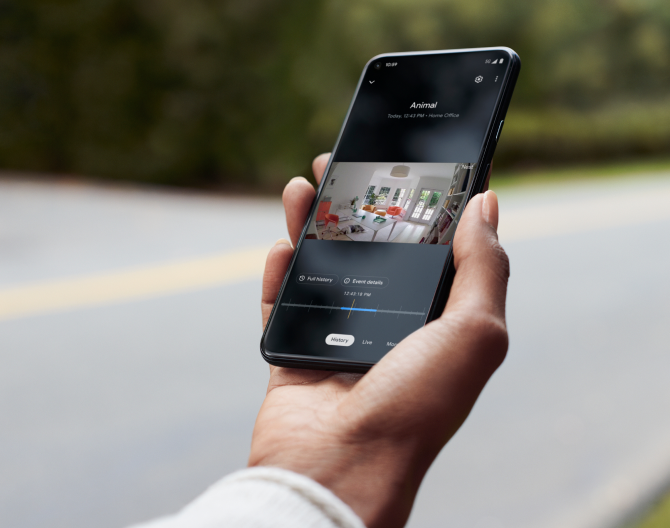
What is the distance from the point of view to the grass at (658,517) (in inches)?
76.7

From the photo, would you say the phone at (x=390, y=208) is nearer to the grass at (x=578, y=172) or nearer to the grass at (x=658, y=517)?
the grass at (x=658, y=517)

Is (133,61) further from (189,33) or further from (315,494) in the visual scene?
(315,494)

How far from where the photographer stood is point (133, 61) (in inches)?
294

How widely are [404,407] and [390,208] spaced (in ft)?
1.52

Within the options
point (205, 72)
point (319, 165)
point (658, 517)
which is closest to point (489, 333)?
point (319, 165)

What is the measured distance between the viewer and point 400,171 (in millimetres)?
1314

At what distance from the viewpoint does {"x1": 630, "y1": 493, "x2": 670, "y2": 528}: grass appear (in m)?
1.95

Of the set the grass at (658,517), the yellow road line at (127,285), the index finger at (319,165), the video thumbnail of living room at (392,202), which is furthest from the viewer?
the yellow road line at (127,285)

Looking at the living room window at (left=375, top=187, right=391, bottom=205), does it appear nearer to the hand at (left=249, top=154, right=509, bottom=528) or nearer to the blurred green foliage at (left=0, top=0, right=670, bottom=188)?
the hand at (left=249, top=154, right=509, bottom=528)

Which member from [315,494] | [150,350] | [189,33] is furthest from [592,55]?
[315,494]

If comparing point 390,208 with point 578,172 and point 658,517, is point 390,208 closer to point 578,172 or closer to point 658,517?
point 658,517

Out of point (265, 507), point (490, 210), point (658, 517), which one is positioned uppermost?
point (490, 210)

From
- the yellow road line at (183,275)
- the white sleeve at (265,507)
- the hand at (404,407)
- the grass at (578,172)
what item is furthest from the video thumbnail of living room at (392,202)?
the grass at (578,172)

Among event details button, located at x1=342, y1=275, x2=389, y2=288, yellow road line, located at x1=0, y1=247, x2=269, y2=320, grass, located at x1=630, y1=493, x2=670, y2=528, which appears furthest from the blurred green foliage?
event details button, located at x1=342, y1=275, x2=389, y2=288
